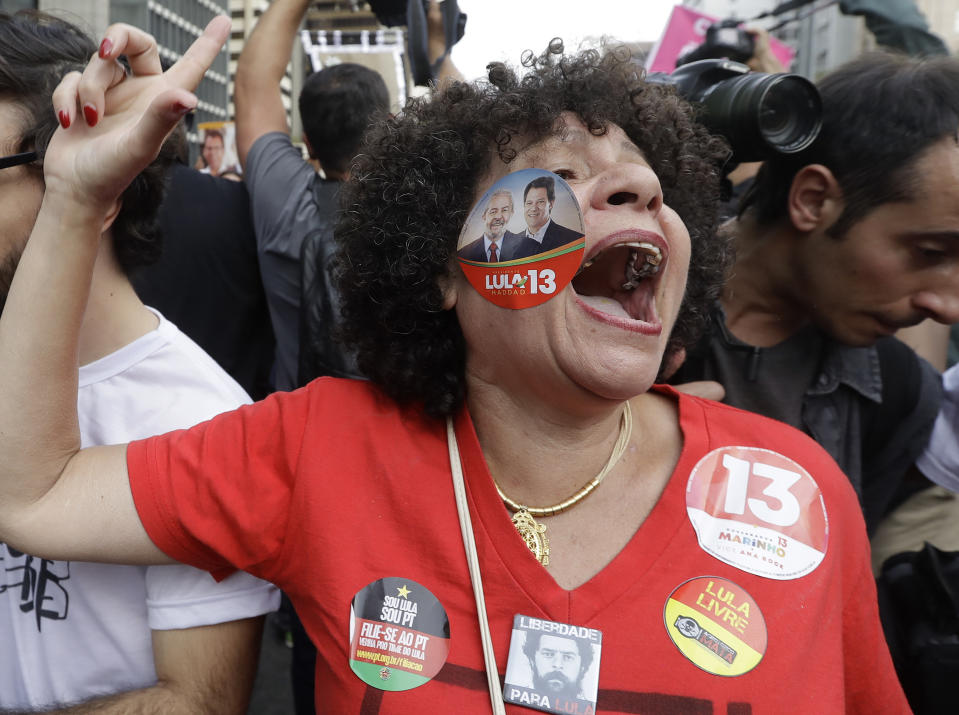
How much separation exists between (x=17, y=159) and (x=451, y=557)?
1.05 m

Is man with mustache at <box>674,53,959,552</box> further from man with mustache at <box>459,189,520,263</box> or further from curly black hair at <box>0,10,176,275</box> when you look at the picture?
curly black hair at <box>0,10,176,275</box>

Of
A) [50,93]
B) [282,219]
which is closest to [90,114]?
[50,93]

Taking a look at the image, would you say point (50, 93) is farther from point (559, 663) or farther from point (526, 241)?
point (559, 663)

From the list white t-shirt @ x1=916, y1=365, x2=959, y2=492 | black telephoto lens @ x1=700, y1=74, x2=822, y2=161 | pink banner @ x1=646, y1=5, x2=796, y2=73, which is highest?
pink banner @ x1=646, y1=5, x2=796, y2=73

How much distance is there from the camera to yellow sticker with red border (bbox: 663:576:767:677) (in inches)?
48.7

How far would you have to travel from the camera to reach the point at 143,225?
5.83 ft

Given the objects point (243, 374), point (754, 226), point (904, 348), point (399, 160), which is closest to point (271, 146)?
point (243, 374)

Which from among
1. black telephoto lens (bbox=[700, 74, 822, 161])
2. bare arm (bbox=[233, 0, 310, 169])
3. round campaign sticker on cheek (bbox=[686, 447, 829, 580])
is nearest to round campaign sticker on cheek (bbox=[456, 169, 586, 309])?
round campaign sticker on cheek (bbox=[686, 447, 829, 580])

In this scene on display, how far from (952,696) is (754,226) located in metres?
1.15

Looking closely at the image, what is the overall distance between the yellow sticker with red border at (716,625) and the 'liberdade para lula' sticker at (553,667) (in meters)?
0.13

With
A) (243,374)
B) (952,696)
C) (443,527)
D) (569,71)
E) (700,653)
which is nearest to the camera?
→ (700,653)

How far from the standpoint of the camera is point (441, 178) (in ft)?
4.96

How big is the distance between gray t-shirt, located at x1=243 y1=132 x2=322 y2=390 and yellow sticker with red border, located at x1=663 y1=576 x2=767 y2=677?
1681 mm

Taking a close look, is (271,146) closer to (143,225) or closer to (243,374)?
(243,374)
